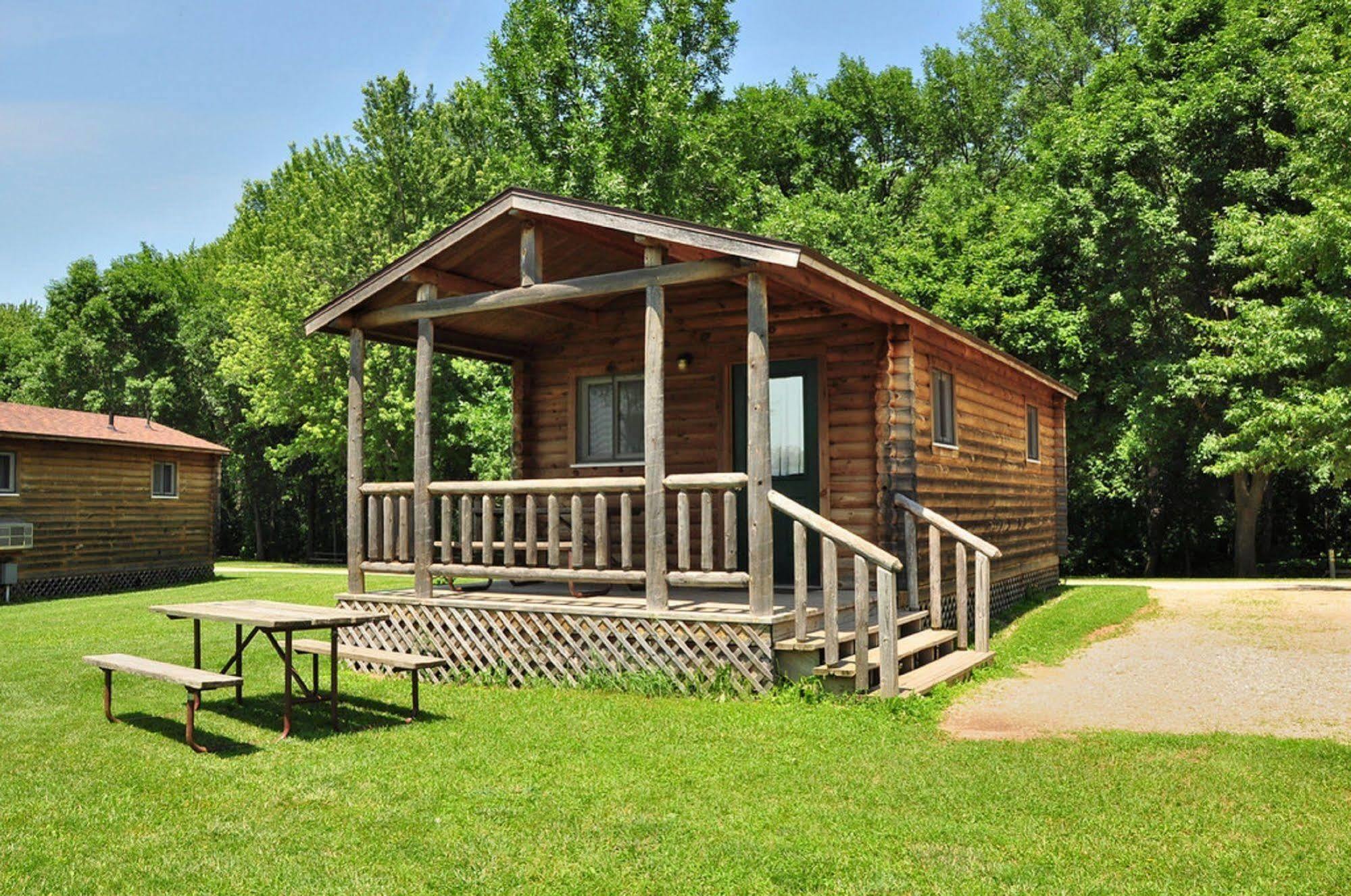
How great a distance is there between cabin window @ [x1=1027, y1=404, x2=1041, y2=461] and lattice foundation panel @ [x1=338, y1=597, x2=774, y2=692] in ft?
30.1

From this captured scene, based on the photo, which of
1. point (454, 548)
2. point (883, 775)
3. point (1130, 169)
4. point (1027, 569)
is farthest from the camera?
point (1130, 169)

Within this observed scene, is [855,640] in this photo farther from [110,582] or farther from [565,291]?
[110,582]

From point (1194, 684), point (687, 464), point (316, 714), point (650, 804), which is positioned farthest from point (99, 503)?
point (1194, 684)

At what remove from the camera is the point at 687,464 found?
11.4 metres

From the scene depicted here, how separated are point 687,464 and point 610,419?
1136mm

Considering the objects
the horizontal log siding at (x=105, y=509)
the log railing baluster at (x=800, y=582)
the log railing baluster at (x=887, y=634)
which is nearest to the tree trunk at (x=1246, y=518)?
the log railing baluster at (x=887, y=634)

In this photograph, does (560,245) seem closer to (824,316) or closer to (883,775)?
(824,316)

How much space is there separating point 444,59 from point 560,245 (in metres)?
21.0

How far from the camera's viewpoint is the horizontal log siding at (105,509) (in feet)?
66.4

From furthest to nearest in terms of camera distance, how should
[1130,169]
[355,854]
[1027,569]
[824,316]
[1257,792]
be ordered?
[1130,169] → [1027,569] → [824,316] → [1257,792] → [355,854]

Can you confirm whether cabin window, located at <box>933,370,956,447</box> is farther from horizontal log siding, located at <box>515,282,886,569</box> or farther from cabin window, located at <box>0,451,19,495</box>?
cabin window, located at <box>0,451,19,495</box>

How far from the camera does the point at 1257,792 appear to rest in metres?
5.21

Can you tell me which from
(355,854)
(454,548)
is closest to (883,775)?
(355,854)

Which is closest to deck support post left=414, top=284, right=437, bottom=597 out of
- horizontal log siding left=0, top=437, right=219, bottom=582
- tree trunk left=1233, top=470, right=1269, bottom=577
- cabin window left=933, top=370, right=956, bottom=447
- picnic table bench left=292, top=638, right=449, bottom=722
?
picnic table bench left=292, top=638, right=449, bottom=722
